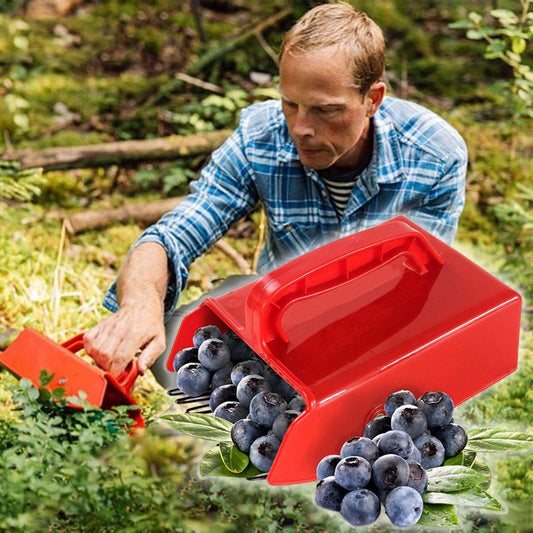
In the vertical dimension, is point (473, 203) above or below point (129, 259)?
below

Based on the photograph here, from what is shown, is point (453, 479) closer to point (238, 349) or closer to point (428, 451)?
point (428, 451)

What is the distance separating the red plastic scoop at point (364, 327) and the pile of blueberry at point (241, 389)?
56 mm

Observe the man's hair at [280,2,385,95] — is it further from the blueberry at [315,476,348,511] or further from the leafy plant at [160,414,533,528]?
the blueberry at [315,476,348,511]

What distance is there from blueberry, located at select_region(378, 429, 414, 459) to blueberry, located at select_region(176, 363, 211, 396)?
0.46 m

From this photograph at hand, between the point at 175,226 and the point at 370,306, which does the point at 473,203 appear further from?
the point at 370,306

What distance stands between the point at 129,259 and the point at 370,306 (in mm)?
797

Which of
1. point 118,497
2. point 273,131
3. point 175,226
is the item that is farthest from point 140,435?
point 273,131

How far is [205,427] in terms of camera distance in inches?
74.4

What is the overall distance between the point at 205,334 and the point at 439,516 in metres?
0.68

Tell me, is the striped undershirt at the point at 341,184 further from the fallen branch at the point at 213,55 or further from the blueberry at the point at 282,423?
the fallen branch at the point at 213,55

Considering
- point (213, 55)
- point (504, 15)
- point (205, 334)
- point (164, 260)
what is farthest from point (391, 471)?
point (213, 55)

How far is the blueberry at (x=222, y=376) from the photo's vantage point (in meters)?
2.00

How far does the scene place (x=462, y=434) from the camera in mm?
1823

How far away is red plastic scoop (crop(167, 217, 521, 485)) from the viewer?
1.80 m
